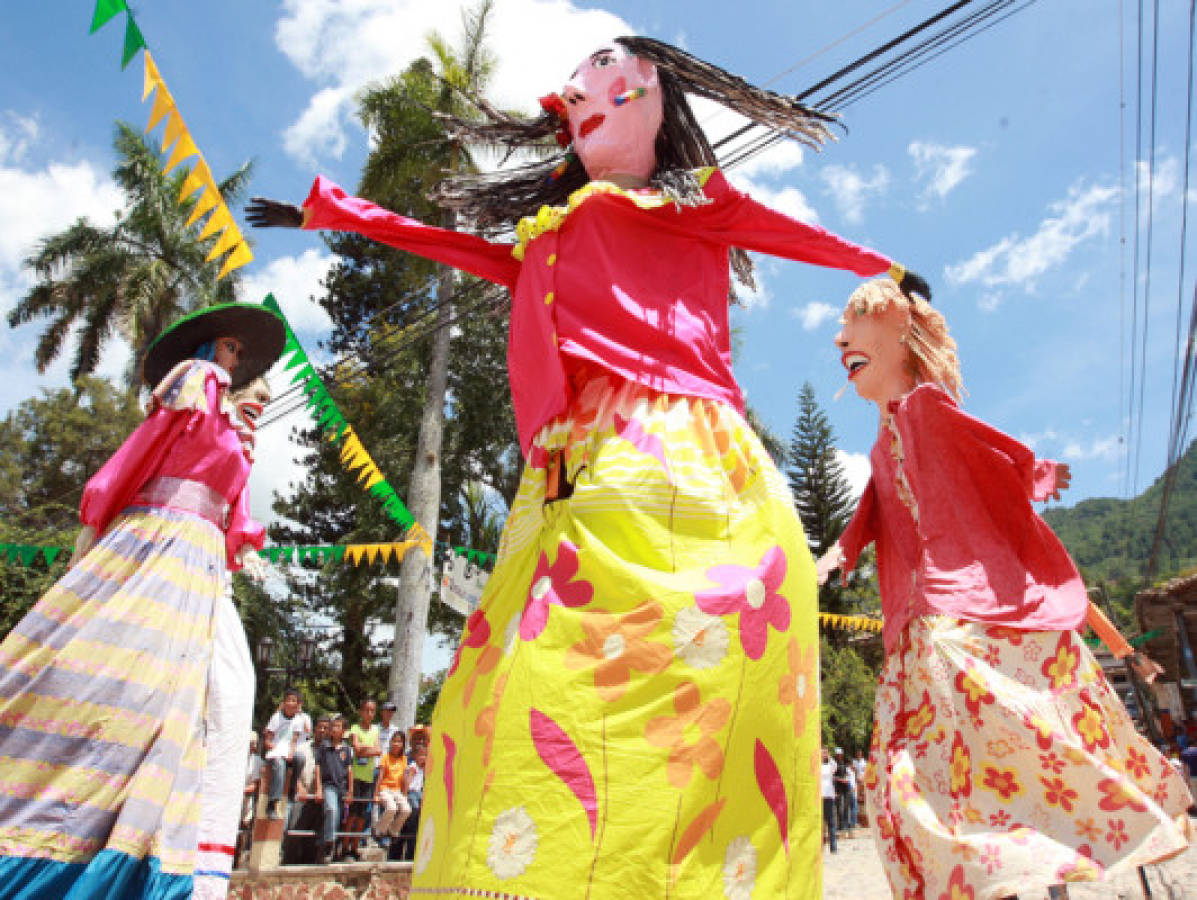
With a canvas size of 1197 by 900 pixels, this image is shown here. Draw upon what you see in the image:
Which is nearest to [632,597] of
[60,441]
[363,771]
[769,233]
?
[769,233]

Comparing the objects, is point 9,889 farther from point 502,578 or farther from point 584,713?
point 584,713

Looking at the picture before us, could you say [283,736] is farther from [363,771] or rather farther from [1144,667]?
[1144,667]

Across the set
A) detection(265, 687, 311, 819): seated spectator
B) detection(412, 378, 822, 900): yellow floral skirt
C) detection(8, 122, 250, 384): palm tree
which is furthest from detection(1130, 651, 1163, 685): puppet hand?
detection(8, 122, 250, 384): palm tree

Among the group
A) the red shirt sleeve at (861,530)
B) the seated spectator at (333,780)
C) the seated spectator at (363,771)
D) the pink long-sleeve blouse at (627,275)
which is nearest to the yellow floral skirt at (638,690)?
the pink long-sleeve blouse at (627,275)

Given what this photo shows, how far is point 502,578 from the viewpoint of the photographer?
2.04m

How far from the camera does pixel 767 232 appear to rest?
8.16 feet

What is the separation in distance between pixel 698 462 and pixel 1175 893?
454cm

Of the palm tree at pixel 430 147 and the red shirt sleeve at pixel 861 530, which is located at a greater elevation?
the palm tree at pixel 430 147

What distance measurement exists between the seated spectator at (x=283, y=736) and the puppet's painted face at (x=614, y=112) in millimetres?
5453

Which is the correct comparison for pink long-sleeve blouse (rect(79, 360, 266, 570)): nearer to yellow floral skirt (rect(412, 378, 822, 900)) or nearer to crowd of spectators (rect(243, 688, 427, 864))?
yellow floral skirt (rect(412, 378, 822, 900))

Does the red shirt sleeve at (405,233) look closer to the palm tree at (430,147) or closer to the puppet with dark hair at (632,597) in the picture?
the puppet with dark hair at (632,597)

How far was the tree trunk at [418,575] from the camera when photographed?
39.2 ft

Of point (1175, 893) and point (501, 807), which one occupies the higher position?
point (501, 807)

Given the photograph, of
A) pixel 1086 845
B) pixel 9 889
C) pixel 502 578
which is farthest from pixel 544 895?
pixel 1086 845
